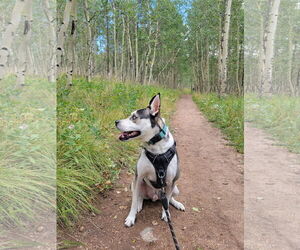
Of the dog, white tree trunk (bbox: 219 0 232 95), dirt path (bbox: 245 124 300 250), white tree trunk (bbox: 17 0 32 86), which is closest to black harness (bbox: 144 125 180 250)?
the dog

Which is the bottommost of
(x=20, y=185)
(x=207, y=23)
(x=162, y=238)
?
(x=162, y=238)

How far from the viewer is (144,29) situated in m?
21.9

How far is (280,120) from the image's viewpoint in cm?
723

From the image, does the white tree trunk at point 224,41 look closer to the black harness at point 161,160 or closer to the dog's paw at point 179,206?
the dog's paw at point 179,206

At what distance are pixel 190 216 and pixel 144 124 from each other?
1357mm

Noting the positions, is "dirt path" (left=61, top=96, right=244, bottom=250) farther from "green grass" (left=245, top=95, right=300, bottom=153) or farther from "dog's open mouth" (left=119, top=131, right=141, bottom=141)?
"green grass" (left=245, top=95, right=300, bottom=153)

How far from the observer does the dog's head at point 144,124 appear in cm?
244

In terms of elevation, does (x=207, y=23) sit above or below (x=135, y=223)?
above

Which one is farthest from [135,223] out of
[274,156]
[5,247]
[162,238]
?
[274,156]

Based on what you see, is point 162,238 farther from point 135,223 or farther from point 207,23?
point 207,23

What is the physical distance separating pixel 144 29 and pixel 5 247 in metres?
22.7

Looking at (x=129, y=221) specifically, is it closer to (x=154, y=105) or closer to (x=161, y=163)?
(x=161, y=163)

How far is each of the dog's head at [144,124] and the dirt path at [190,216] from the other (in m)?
1.05

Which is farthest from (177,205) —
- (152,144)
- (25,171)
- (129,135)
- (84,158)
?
(25,171)
